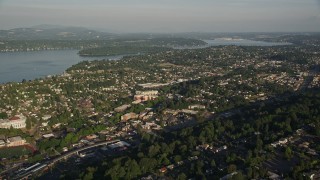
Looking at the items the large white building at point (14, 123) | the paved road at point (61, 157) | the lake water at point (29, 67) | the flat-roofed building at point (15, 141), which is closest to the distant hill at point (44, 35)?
the lake water at point (29, 67)

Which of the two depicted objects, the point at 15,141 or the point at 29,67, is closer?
the point at 15,141

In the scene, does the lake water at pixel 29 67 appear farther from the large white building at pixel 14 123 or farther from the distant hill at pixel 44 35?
the distant hill at pixel 44 35

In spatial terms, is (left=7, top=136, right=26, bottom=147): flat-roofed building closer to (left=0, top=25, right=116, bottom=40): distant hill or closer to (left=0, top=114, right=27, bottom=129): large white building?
(left=0, top=114, right=27, bottom=129): large white building

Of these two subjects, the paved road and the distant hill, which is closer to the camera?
the paved road

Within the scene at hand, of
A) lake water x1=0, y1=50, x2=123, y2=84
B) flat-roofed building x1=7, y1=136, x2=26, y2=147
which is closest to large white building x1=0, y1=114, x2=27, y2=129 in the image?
flat-roofed building x1=7, y1=136, x2=26, y2=147

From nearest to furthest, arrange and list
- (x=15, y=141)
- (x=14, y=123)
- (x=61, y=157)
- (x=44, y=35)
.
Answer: (x=61, y=157)
(x=15, y=141)
(x=14, y=123)
(x=44, y=35)

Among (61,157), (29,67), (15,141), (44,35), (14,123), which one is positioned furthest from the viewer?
(44,35)

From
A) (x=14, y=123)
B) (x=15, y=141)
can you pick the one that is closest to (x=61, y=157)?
(x=15, y=141)

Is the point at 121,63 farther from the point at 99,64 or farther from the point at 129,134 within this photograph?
the point at 129,134

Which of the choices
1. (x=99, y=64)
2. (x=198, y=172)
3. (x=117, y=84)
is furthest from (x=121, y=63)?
(x=198, y=172)

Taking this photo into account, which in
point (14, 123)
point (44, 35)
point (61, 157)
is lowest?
point (44, 35)

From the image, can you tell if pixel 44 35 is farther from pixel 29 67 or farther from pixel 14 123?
pixel 14 123
